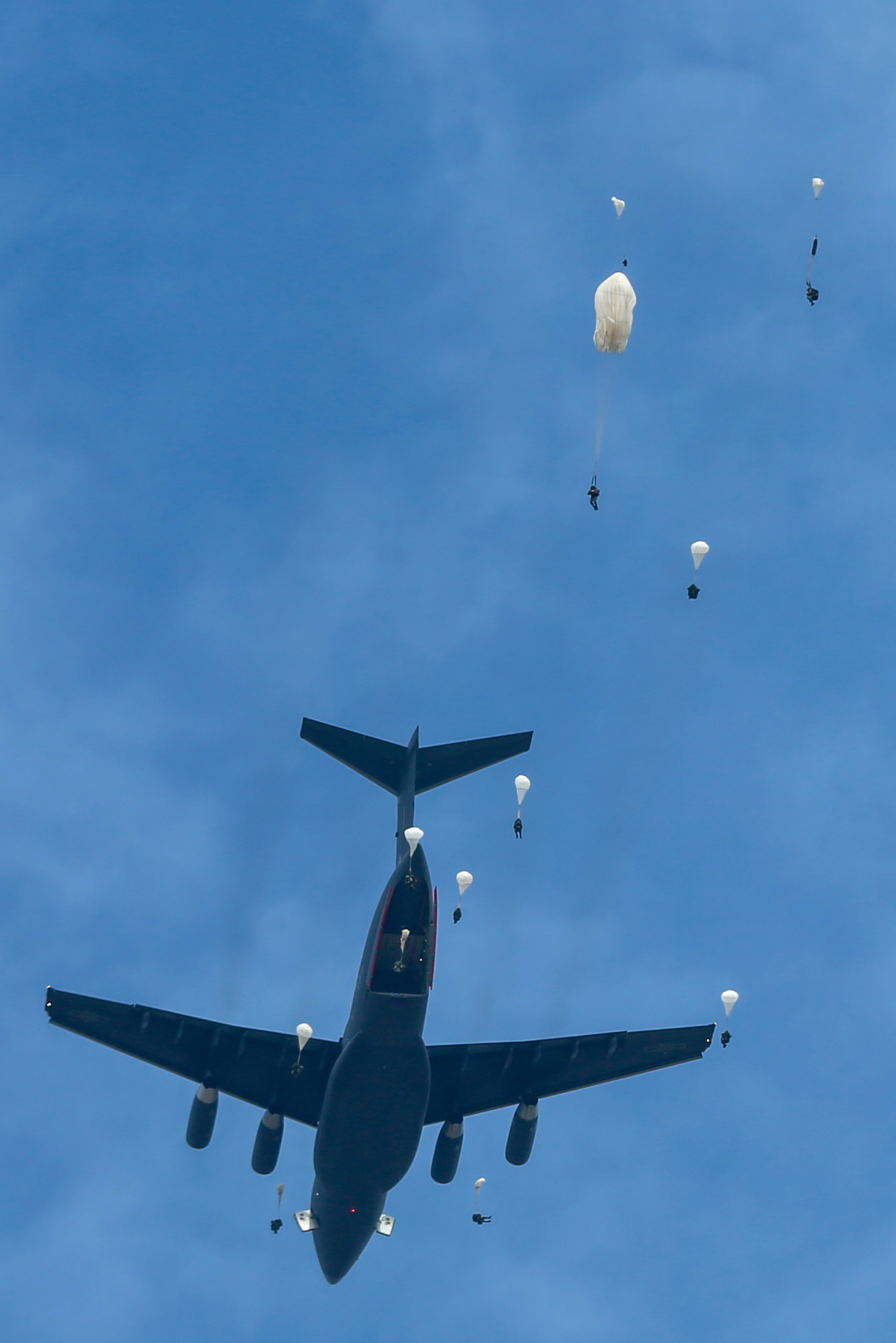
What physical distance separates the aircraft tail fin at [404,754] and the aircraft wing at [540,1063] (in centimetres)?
1043

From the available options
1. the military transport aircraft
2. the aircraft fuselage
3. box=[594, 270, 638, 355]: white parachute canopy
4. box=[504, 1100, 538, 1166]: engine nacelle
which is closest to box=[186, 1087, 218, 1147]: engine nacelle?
the military transport aircraft

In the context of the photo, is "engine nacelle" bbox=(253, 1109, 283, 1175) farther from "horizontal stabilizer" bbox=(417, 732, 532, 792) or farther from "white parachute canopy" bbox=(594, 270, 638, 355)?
"white parachute canopy" bbox=(594, 270, 638, 355)

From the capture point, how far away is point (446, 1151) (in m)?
71.7

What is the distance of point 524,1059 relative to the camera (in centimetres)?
7269

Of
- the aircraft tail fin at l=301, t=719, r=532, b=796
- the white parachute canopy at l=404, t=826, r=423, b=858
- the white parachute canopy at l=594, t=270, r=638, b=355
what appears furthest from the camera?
the aircraft tail fin at l=301, t=719, r=532, b=796

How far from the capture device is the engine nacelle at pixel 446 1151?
2825 inches

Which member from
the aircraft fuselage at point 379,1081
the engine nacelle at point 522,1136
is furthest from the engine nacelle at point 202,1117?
the engine nacelle at point 522,1136

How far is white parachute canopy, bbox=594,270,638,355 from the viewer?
65312 mm

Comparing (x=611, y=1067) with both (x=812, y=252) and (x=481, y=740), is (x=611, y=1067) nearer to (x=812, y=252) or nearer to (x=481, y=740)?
(x=481, y=740)

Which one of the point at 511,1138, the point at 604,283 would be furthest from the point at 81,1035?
the point at 604,283

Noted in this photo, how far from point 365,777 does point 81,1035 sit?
13726 millimetres

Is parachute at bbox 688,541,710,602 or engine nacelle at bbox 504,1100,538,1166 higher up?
parachute at bbox 688,541,710,602

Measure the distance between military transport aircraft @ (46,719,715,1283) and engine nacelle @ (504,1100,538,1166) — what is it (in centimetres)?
7

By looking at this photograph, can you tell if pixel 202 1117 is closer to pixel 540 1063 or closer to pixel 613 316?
pixel 540 1063
